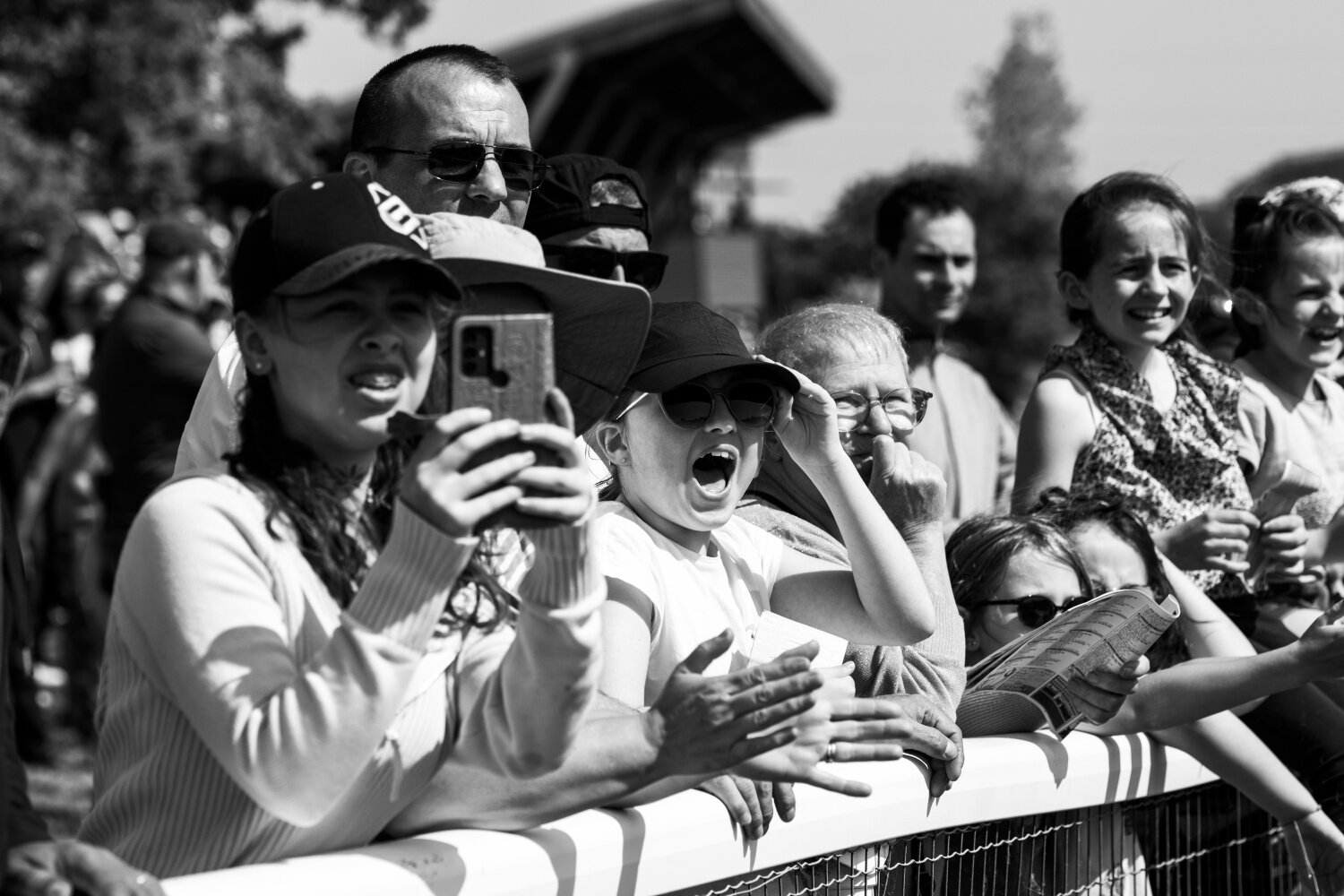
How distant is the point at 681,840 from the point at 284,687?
0.66 m

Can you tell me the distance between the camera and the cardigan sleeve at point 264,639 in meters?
1.93

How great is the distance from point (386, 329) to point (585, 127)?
22549 mm

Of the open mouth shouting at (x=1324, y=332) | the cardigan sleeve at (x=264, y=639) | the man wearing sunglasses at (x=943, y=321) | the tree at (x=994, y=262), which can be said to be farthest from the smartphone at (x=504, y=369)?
the tree at (x=994, y=262)

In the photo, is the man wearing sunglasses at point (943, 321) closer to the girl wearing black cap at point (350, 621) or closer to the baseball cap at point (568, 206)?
the baseball cap at point (568, 206)

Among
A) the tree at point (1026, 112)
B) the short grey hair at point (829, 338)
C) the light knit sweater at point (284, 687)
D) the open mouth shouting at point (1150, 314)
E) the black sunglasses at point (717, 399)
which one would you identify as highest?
the tree at point (1026, 112)

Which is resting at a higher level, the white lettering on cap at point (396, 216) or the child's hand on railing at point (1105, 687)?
the white lettering on cap at point (396, 216)

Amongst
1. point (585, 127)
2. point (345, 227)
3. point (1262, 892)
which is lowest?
point (1262, 892)

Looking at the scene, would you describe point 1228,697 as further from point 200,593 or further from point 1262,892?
point 200,593

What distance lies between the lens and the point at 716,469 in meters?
2.98

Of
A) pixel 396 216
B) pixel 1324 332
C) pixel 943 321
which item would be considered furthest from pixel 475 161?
pixel 943 321

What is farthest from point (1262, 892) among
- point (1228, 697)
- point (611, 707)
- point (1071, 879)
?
point (611, 707)

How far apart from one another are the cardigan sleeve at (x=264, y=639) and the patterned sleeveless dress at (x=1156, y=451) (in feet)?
9.05

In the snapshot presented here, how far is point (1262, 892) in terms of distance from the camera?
383 centimetres

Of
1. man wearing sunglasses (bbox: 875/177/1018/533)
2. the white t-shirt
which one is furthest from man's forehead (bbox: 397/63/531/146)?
man wearing sunglasses (bbox: 875/177/1018/533)
